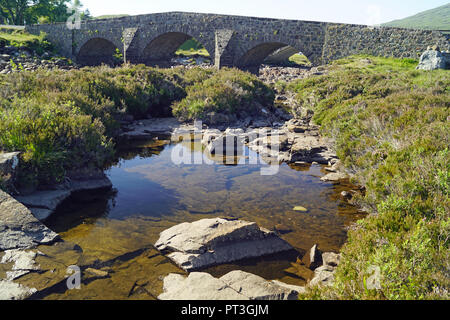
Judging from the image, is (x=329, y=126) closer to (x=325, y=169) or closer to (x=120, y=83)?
(x=325, y=169)

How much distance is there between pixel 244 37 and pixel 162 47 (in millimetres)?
14778

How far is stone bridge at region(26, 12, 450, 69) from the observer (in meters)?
26.3

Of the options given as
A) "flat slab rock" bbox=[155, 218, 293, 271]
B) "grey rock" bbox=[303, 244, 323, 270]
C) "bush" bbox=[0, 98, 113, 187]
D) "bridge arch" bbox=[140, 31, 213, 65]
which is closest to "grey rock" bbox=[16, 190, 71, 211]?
"bush" bbox=[0, 98, 113, 187]

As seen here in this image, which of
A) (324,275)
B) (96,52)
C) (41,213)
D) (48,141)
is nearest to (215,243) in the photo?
(324,275)

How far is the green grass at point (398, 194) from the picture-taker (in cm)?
399

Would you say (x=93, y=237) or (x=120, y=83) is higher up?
(x=120, y=83)

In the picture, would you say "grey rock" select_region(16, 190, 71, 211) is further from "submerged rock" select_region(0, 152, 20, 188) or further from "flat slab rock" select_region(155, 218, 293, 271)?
"flat slab rock" select_region(155, 218, 293, 271)

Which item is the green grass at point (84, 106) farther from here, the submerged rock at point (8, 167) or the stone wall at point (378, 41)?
the stone wall at point (378, 41)

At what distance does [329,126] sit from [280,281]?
837 cm

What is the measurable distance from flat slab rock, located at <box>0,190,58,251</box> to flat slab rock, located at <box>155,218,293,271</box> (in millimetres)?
2001

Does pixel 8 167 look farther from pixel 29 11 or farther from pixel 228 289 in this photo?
pixel 29 11

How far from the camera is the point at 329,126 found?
41.8 ft

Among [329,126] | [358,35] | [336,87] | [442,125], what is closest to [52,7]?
[358,35]
